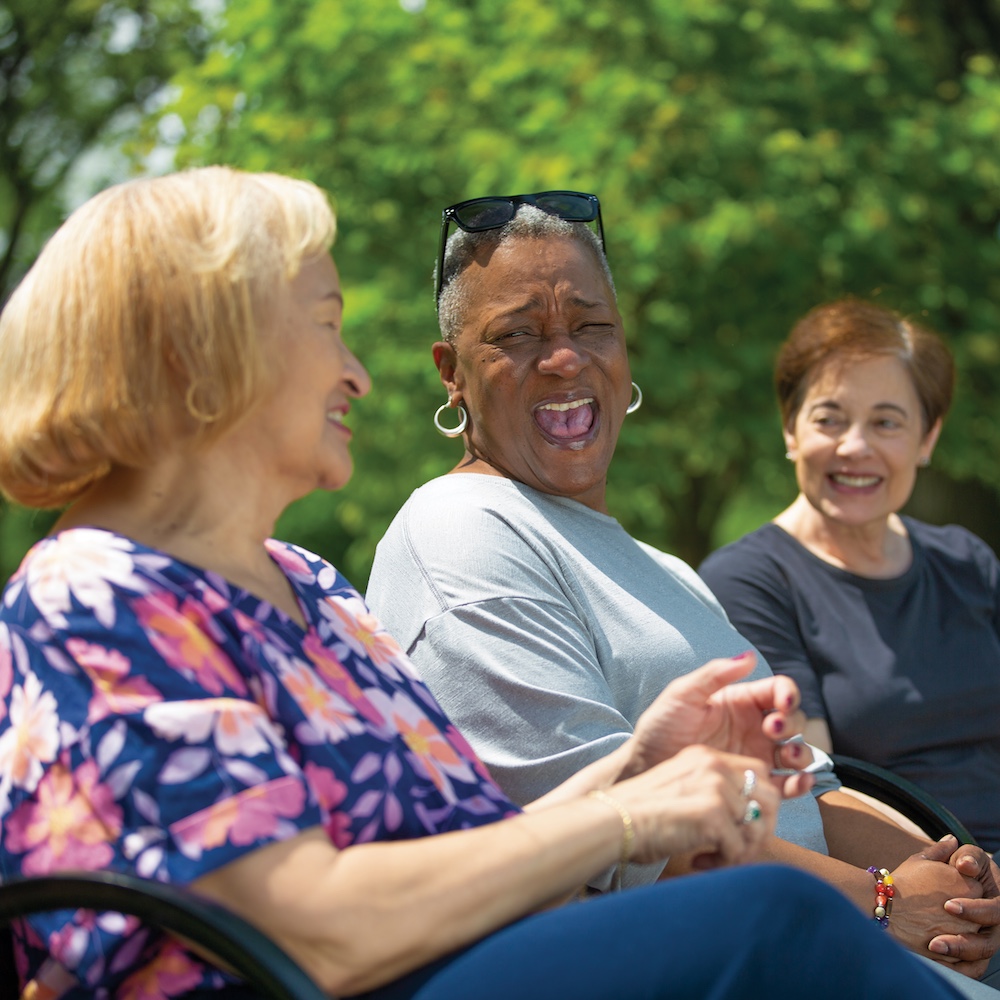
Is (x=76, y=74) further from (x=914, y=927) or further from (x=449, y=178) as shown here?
(x=914, y=927)

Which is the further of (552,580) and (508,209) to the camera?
(508,209)

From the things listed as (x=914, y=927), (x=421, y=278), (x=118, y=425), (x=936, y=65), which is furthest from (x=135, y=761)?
(x=936, y=65)

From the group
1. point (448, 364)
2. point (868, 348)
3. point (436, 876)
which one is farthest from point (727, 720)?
Answer: point (868, 348)

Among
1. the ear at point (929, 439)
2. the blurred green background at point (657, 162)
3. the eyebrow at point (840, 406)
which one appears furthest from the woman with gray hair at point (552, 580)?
the blurred green background at point (657, 162)

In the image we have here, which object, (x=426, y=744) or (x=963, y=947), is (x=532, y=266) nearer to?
(x=426, y=744)

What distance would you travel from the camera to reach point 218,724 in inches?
60.1

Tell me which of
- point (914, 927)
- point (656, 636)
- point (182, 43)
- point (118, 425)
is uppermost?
point (182, 43)

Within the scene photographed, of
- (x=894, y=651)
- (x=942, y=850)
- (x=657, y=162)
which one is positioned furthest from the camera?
(x=657, y=162)

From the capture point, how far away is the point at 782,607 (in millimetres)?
3551

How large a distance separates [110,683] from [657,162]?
660cm

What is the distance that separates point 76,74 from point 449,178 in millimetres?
7765

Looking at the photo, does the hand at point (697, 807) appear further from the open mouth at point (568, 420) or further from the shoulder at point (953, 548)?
the shoulder at point (953, 548)

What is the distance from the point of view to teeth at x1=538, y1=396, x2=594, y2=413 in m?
2.90

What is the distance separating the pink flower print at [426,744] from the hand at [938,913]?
1185 millimetres
